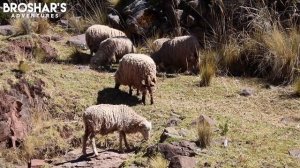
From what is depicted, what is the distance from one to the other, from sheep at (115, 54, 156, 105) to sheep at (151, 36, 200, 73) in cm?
208

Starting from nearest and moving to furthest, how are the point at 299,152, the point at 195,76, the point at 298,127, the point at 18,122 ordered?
the point at 299,152, the point at 298,127, the point at 18,122, the point at 195,76

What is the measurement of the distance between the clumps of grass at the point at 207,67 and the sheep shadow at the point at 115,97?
5.33 feet

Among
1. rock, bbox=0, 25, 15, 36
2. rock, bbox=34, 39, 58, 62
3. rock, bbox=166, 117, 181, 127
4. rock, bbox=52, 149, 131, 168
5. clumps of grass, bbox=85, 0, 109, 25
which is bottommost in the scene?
rock, bbox=52, 149, 131, 168

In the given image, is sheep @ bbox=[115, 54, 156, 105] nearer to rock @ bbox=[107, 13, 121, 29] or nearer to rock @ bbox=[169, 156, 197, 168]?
rock @ bbox=[169, 156, 197, 168]

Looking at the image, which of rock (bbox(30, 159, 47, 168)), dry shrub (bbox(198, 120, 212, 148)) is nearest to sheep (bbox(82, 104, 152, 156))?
rock (bbox(30, 159, 47, 168))

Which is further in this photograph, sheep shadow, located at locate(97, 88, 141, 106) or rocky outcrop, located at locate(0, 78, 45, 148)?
sheep shadow, located at locate(97, 88, 141, 106)

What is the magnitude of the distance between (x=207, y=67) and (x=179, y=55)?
907 millimetres

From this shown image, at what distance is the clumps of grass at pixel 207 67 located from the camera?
40.3ft

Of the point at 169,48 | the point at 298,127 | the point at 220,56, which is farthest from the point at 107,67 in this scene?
the point at 298,127

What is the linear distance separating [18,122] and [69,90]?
129 centimetres

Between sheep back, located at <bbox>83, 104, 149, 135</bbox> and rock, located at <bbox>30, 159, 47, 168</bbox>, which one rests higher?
sheep back, located at <bbox>83, 104, 149, 135</bbox>

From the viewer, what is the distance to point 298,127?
9898 mm

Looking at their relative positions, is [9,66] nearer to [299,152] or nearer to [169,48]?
[169,48]

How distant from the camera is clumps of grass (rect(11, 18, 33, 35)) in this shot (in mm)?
14742
